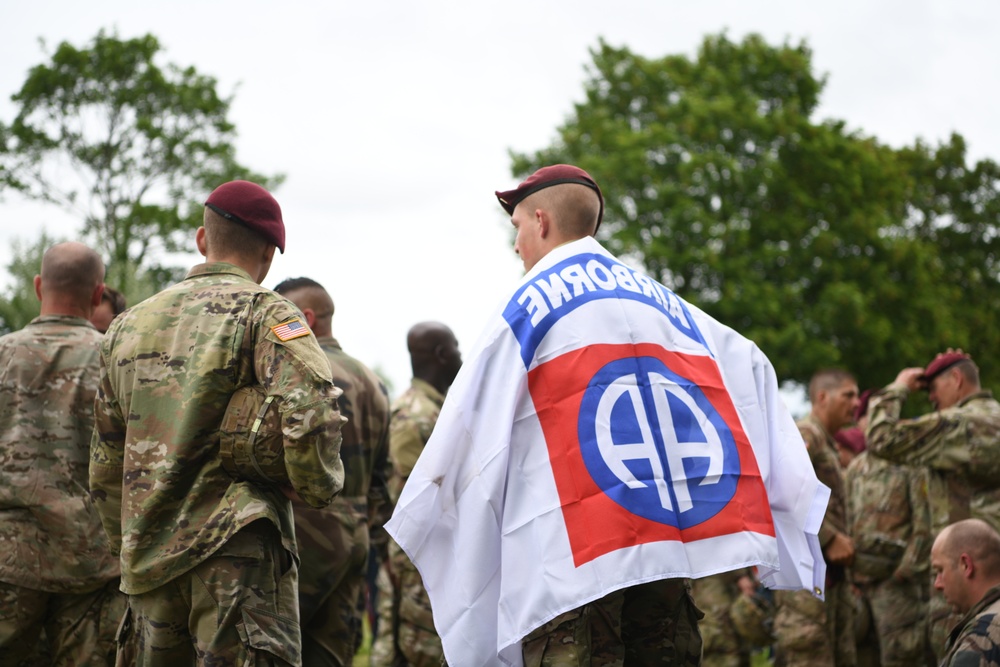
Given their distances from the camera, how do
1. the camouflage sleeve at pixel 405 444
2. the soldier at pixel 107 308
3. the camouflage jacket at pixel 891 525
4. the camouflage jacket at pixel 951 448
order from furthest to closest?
1. the camouflage jacket at pixel 891 525
2. the camouflage jacket at pixel 951 448
3. the camouflage sleeve at pixel 405 444
4. the soldier at pixel 107 308

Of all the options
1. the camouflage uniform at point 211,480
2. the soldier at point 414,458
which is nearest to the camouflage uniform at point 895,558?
the soldier at point 414,458

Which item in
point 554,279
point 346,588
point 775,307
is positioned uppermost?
point 775,307

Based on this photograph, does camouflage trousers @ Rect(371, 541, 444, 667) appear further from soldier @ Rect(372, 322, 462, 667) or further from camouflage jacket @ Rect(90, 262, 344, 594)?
camouflage jacket @ Rect(90, 262, 344, 594)

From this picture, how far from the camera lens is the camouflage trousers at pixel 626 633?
144 inches

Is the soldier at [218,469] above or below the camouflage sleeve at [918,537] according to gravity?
above

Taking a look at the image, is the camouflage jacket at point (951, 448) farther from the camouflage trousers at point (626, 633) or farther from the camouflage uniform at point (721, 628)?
the camouflage trousers at point (626, 633)

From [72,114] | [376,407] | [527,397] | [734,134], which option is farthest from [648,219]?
[527,397]

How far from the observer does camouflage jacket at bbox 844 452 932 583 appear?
838cm

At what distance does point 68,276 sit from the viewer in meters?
5.25

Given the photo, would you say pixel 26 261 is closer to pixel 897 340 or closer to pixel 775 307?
pixel 775 307

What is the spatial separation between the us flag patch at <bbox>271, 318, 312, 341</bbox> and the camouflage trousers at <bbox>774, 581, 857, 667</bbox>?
5.20m

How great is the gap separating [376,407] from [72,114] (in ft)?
89.1

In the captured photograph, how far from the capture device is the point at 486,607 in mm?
3799

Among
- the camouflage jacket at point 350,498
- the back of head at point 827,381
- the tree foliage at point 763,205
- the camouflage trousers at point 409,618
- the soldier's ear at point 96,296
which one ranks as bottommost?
the camouflage trousers at point 409,618
